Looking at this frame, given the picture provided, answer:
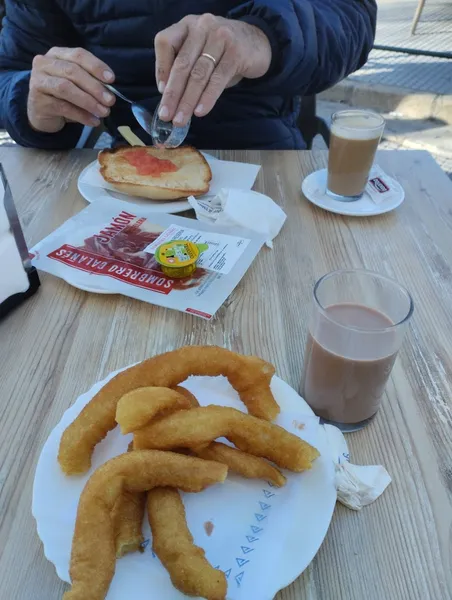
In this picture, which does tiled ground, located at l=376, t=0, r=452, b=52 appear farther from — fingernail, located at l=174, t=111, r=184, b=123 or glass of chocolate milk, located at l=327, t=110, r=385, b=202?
fingernail, located at l=174, t=111, r=184, b=123

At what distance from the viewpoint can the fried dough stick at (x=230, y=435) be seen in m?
0.52

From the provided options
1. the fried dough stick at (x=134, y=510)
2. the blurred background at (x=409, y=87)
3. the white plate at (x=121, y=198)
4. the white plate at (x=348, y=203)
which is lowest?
the blurred background at (x=409, y=87)

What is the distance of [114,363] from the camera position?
73 cm

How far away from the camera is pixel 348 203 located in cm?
113

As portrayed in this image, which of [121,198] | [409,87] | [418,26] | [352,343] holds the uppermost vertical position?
[352,343]

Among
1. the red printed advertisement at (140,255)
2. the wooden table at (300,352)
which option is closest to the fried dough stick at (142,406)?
Result: the wooden table at (300,352)

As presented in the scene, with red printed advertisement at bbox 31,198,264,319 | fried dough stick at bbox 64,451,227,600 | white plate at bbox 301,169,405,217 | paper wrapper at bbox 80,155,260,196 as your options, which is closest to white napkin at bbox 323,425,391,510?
fried dough stick at bbox 64,451,227,600

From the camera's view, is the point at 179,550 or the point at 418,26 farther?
the point at 418,26

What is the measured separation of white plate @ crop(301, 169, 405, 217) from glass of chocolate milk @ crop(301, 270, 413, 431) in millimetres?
462

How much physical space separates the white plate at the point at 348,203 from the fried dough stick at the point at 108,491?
740 mm

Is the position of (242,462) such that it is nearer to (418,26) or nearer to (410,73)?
(410,73)

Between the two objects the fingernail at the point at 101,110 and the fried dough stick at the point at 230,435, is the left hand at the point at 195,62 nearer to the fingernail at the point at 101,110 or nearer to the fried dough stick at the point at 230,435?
the fingernail at the point at 101,110

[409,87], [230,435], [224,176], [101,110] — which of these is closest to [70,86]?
[101,110]

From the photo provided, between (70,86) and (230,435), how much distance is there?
982 millimetres
